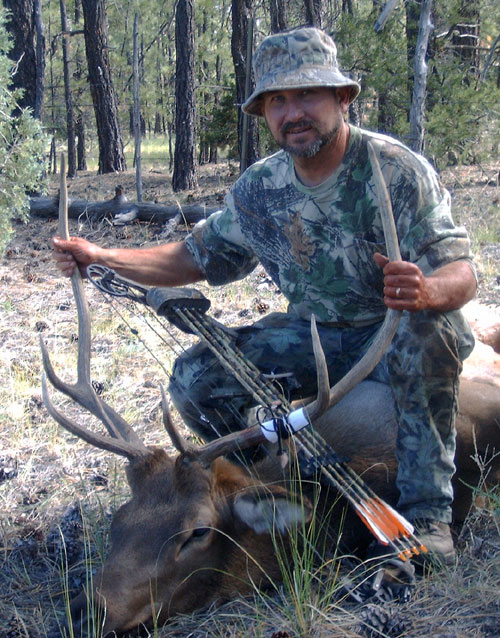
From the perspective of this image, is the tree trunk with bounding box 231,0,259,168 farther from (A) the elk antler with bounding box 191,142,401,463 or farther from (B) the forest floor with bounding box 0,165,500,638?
(A) the elk antler with bounding box 191,142,401,463

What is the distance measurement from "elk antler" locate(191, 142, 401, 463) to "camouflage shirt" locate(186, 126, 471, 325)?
0.44 m

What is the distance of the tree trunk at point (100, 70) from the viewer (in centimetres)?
1550

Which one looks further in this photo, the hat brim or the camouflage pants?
the hat brim

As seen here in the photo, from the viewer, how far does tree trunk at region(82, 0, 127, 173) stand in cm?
1550

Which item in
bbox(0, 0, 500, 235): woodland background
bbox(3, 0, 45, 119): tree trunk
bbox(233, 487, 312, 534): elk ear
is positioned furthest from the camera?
bbox(3, 0, 45, 119): tree trunk

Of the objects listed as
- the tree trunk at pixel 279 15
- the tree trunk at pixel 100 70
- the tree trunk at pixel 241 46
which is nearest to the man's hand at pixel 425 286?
the tree trunk at pixel 279 15

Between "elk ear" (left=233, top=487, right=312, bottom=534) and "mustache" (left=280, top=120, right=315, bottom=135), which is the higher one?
"mustache" (left=280, top=120, right=315, bottom=135)

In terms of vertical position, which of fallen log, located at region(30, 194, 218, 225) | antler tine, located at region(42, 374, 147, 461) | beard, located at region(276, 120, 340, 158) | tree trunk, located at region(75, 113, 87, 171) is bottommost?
tree trunk, located at region(75, 113, 87, 171)

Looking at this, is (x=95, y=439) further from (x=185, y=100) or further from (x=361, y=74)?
(x=185, y=100)

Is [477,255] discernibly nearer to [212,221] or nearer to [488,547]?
[212,221]

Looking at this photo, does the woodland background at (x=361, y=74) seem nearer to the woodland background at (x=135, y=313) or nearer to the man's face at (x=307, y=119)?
the woodland background at (x=135, y=313)

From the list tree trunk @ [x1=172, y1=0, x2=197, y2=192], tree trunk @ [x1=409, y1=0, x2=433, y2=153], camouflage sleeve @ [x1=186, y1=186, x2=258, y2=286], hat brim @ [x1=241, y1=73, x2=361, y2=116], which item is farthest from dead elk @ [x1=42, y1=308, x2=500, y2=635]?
tree trunk @ [x1=172, y1=0, x2=197, y2=192]

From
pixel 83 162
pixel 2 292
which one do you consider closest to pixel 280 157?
pixel 2 292

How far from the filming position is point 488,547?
3309 millimetres
